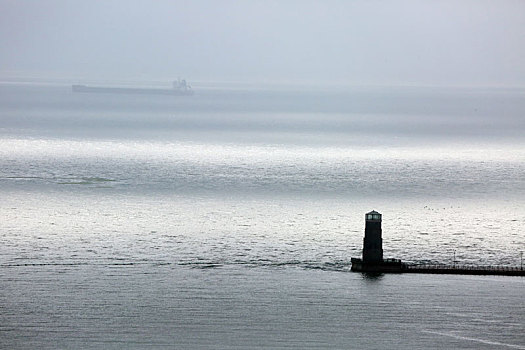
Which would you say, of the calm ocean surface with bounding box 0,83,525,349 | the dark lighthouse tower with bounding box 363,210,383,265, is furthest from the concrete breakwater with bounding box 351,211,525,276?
the calm ocean surface with bounding box 0,83,525,349

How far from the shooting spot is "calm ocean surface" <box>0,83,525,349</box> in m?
41.8

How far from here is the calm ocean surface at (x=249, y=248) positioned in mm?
41781

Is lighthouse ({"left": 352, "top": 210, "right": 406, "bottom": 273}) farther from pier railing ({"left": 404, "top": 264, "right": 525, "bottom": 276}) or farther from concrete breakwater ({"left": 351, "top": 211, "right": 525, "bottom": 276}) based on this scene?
pier railing ({"left": 404, "top": 264, "right": 525, "bottom": 276})

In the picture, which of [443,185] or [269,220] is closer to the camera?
[269,220]

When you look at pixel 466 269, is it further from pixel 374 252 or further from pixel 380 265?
pixel 374 252

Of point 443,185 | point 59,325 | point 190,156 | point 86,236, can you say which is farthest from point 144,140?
point 59,325

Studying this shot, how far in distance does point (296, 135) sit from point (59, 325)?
400 feet

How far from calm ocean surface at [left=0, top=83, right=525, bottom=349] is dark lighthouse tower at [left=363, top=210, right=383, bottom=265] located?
1002mm

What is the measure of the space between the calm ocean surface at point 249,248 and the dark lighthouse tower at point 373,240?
1.00m

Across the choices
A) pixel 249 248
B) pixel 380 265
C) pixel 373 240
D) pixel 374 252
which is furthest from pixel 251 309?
pixel 249 248

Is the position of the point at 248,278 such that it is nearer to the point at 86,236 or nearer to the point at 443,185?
the point at 86,236

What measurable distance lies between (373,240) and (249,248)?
10635 millimetres

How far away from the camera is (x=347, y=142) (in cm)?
14712

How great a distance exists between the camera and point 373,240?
50.1 m
